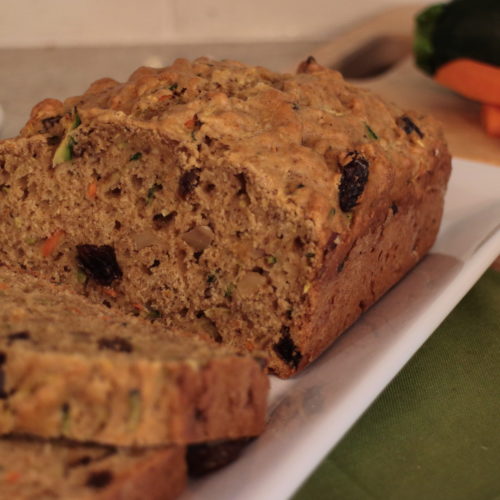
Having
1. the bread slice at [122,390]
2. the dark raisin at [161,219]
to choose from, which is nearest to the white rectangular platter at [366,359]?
the bread slice at [122,390]

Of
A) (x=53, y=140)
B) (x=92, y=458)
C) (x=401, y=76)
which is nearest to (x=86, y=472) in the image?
(x=92, y=458)

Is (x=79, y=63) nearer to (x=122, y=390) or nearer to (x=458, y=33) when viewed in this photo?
(x=458, y=33)

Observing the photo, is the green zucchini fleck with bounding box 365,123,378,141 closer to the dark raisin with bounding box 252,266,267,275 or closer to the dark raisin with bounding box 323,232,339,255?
the dark raisin with bounding box 323,232,339,255

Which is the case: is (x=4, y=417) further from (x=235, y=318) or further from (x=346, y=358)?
(x=346, y=358)

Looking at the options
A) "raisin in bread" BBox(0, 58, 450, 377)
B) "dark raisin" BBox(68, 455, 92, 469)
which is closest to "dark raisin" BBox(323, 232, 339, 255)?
"raisin in bread" BBox(0, 58, 450, 377)

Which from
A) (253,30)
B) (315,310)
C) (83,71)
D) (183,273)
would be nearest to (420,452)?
(315,310)

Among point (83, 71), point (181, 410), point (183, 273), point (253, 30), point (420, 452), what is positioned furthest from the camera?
point (253, 30)
